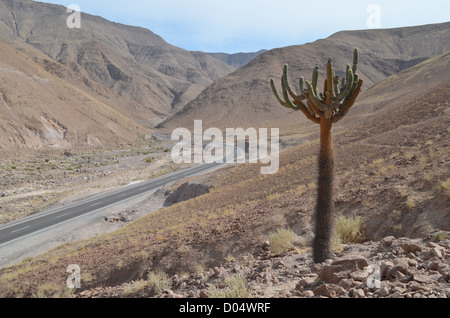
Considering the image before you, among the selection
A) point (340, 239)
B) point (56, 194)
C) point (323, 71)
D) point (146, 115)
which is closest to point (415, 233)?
point (340, 239)

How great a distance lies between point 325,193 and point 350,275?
2.17m

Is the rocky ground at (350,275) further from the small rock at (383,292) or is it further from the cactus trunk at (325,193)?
the cactus trunk at (325,193)

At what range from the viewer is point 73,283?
9.66 metres

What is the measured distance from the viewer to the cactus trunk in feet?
22.1

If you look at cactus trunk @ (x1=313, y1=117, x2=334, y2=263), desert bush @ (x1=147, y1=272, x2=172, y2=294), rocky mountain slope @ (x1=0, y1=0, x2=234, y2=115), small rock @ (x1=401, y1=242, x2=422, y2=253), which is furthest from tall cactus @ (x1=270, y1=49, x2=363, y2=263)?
rocky mountain slope @ (x1=0, y1=0, x2=234, y2=115)

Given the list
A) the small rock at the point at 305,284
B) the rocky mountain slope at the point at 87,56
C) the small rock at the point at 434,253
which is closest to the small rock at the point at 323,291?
the small rock at the point at 305,284

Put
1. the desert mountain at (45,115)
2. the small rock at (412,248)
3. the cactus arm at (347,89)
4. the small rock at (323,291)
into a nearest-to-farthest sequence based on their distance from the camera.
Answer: the small rock at (323,291), the small rock at (412,248), the cactus arm at (347,89), the desert mountain at (45,115)

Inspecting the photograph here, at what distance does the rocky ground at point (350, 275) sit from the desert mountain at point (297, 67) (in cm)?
9337

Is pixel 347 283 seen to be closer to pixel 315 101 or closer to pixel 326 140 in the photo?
pixel 326 140

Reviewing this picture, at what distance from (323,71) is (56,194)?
104 meters

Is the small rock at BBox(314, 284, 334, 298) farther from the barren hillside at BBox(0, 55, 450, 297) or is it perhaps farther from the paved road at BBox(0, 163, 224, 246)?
the paved road at BBox(0, 163, 224, 246)

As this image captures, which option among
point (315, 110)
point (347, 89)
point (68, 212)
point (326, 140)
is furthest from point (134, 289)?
point (68, 212)

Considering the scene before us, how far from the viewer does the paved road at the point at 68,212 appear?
22.0 meters

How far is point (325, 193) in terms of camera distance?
6.83 meters
